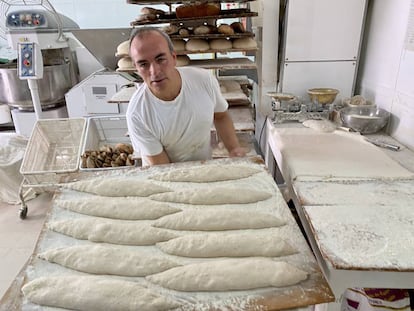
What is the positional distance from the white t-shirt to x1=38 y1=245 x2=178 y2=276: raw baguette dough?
0.66 m

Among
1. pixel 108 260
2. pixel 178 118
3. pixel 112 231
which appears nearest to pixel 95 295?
pixel 108 260

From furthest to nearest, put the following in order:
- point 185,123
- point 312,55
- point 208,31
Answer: point 312,55 → point 208,31 → point 185,123

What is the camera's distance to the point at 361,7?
1919mm

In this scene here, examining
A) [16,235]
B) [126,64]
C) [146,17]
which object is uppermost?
[146,17]

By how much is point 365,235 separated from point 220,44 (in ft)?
4.66

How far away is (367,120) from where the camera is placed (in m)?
1.71

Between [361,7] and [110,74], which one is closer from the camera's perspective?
[361,7]

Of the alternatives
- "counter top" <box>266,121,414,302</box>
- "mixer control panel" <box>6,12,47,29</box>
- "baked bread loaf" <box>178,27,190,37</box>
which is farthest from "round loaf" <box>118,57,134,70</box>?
"mixer control panel" <box>6,12,47,29</box>

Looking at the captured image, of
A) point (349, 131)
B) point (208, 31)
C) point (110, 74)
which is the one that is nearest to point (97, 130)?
point (110, 74)

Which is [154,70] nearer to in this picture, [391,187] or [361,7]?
[391,187]

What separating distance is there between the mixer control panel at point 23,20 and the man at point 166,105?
233 cm

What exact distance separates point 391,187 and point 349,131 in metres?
0.64

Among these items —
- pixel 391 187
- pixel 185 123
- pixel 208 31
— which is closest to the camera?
pixel 391 187

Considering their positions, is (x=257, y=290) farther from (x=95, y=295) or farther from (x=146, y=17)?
(x=146, y=17)
